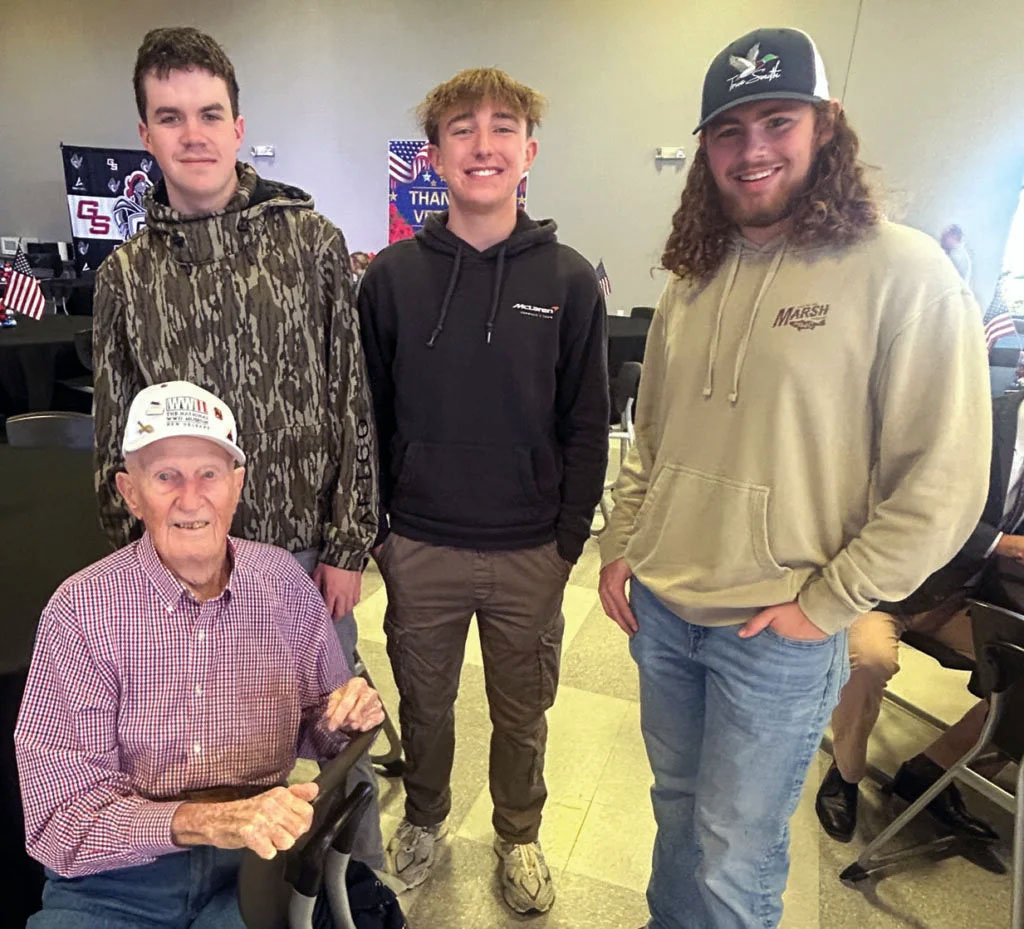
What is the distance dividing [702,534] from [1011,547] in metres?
1.32

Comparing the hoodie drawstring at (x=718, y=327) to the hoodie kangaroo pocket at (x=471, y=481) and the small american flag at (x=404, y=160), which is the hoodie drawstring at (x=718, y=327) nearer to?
the hoodie kangaroo pocket at (x=471, y=481)

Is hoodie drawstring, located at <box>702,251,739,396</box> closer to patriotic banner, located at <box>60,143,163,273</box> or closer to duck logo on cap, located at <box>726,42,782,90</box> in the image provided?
duck logo on cap, located at <box>726,42,782,90</box>

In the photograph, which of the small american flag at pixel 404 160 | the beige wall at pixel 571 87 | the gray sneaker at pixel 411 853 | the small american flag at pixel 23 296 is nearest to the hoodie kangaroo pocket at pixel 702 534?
the gray sneaker at pixel 411 853

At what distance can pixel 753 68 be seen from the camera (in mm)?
1031

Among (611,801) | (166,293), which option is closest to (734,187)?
(166,293)

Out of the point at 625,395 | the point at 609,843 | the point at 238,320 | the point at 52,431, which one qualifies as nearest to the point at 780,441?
the point at 238,320

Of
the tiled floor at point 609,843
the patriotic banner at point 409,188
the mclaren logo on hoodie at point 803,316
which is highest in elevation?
the patriotic banner at point 409,188

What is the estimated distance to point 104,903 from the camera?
104 centimetres

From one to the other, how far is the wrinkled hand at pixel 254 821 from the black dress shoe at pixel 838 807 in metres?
1.72

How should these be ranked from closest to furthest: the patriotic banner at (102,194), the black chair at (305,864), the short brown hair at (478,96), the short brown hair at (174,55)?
the black chair at (305,864) < the short brown hair at (174,55) < the short brown hair at (478,96) < the patriotic banner at (102,194)

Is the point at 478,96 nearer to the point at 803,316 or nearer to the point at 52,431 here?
the point at 803,316

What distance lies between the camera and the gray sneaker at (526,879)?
168cm

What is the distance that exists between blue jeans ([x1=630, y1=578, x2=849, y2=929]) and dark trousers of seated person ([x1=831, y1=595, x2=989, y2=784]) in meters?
0.80

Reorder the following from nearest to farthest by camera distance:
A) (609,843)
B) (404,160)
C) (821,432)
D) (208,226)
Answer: (821,432), (208,226), (609,843), (404,160)
